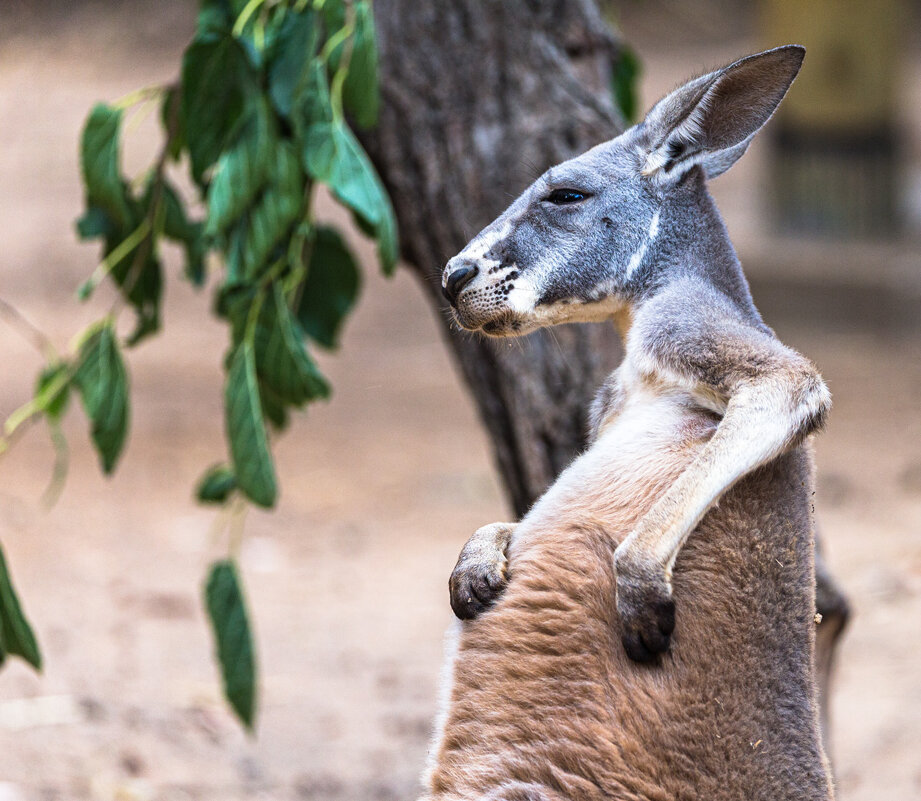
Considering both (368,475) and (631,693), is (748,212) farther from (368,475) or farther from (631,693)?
(631,693)

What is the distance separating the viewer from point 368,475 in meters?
7.18

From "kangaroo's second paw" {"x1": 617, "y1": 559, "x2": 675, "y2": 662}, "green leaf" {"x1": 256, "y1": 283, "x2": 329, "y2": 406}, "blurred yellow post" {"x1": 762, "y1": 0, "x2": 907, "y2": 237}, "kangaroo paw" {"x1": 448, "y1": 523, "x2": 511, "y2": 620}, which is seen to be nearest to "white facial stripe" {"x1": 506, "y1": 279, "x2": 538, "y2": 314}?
"kangaroo paw" {"x1": 448, "y1": 523, "x2": 511, "y2": 620}

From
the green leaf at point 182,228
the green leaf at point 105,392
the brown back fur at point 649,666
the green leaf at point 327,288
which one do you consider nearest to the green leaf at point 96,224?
the green leaf at point 182,228

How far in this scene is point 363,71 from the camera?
2.84 metres

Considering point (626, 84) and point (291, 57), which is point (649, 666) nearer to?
point (291, 57)

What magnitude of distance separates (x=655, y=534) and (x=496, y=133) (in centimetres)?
182

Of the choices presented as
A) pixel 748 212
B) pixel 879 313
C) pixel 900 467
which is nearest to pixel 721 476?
pixel 900 467

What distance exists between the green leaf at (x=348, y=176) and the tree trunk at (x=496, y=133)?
60 cm

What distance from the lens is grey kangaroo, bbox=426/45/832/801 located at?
6.25 ft

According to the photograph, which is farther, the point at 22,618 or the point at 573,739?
the point at 22,618

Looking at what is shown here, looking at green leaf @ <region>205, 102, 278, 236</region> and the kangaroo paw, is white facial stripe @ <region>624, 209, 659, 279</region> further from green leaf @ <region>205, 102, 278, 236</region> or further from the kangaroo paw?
green leaf @ <region>205, 102, 278, 236</region>

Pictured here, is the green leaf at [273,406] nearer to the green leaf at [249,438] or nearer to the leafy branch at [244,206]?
the leafy branch at [244,206]

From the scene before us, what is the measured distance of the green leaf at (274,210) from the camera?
284cm

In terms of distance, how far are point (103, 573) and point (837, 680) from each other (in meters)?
3.31
